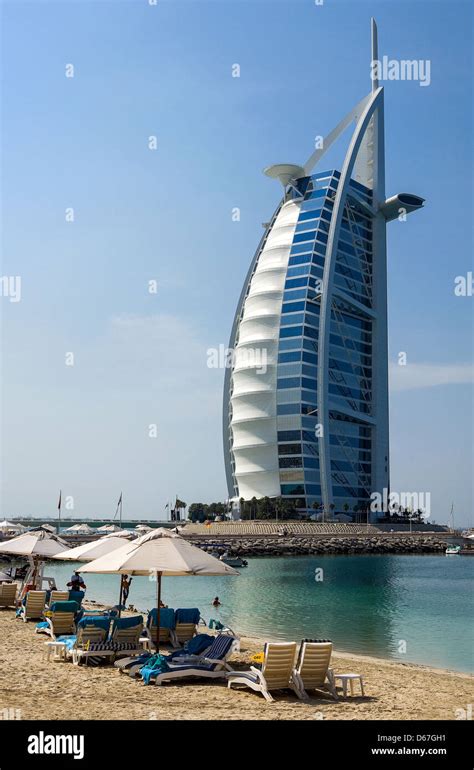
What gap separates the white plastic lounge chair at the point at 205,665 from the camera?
45.7 ft

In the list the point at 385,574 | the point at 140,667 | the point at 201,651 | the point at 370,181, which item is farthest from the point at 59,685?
the point at 370,181

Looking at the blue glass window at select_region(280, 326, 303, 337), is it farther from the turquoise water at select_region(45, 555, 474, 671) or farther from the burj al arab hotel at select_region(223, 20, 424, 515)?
the turquoise water at select_region(45, 555, 474, 671)

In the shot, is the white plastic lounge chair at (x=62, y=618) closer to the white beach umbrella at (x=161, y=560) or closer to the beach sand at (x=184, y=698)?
the beach sand at (x=184, y=698)

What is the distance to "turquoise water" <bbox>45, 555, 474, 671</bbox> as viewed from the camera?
24750 millimetres

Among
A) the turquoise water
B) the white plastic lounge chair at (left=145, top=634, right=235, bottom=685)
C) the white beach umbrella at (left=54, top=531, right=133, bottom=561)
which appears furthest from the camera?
the turquoise water

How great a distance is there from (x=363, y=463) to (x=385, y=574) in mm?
60362

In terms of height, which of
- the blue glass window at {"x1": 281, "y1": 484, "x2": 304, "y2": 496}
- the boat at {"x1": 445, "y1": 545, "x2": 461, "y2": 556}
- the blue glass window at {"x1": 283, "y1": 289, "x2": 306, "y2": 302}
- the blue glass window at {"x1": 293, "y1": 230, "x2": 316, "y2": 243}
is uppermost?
the blue glass window at {"x1": 293, "y1": 230, "x2": 316, "y2": 243}

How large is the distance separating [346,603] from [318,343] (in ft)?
244

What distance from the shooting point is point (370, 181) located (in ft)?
420

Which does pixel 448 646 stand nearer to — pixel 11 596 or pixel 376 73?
pixel 11 596

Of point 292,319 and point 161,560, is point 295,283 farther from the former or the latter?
point 161,560

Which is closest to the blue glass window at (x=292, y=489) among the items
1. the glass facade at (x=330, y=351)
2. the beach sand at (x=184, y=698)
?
the glass facade at (x=330, y=351)

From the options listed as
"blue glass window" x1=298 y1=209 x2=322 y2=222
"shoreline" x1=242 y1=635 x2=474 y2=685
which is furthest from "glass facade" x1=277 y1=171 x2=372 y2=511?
"shoreline" x1=242 y1=635 x2=474 y2=685

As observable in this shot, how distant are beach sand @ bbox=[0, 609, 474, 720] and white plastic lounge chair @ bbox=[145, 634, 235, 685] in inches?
5.9
